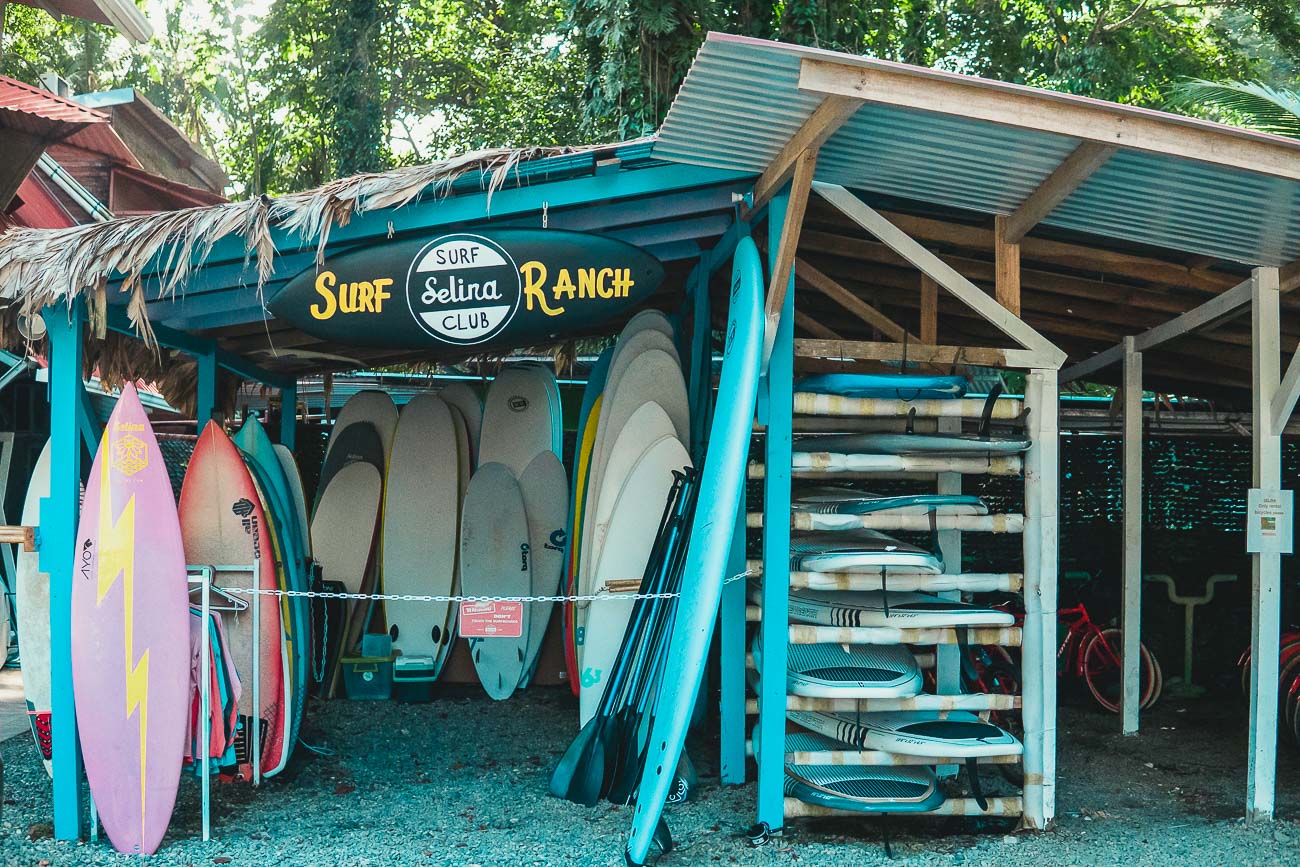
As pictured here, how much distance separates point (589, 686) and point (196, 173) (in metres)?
17.3

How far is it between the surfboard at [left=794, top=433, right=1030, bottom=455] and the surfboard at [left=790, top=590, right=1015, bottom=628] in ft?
1.86

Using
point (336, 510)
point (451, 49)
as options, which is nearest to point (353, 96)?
point (451, 49)

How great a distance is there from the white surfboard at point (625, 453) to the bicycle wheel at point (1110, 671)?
3.08 metres

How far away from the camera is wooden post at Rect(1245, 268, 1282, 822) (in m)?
4.20

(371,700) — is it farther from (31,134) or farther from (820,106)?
(31,134)

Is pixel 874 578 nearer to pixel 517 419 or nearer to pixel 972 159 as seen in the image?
pixel 972 159

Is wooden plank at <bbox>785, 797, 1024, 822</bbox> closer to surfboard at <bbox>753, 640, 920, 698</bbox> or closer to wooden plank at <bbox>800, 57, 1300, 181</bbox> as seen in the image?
surfboard at <bbox>753, 640, 920, 698</bbox>

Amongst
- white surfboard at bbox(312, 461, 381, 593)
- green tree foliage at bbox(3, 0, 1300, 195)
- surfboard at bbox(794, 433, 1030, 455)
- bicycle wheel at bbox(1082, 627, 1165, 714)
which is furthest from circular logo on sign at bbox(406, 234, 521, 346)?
green tree foliage at bbox(3, 0, 1300, 195)

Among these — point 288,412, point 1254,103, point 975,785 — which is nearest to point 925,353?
point 975,785

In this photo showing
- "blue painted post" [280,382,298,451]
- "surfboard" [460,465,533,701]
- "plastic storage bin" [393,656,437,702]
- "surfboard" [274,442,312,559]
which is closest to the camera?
"surfboard" [274,442,312,559]

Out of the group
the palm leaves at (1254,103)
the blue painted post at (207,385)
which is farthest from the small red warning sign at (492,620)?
the palm leaves at (1254,103)

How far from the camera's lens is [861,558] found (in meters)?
4.02

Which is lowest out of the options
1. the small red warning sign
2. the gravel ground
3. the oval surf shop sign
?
the gravel ground

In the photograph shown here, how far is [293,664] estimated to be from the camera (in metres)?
4.95
